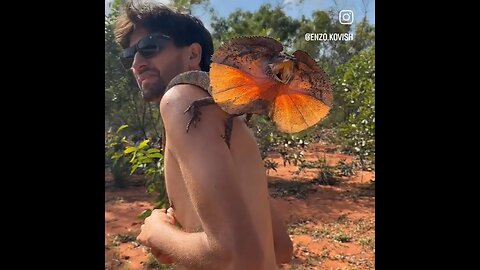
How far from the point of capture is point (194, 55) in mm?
1526

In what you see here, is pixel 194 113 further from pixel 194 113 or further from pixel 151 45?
pixel 151 45

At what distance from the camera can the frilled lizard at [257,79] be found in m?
1.38

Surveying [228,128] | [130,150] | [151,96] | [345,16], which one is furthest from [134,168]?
[345,16]

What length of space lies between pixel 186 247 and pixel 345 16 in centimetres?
104

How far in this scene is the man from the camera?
1257mm

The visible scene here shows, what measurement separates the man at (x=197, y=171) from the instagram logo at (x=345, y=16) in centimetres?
57

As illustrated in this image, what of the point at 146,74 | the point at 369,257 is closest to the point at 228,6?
the point at 146,74

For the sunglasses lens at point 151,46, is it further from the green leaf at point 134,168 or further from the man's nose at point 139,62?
the green leaf at point 134,168

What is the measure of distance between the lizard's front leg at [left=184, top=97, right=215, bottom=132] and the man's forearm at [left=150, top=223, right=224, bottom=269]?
0.27 meters

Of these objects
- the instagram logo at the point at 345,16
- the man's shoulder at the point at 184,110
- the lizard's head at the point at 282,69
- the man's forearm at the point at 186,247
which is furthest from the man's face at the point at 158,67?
the instagram logo at the point at 345,16

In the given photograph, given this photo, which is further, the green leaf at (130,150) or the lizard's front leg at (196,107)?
the green leaf at (130,150)

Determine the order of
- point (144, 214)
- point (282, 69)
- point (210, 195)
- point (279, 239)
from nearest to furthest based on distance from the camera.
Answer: point (210, 195) < point (282, 69) < point (279, 239) < point (144, 214)

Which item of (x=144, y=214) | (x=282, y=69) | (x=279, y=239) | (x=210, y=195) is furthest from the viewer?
(x=144, y=214)

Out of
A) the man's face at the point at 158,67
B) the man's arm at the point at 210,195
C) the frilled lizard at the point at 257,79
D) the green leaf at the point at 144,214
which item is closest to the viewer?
the man's arm at the point at 210,195
